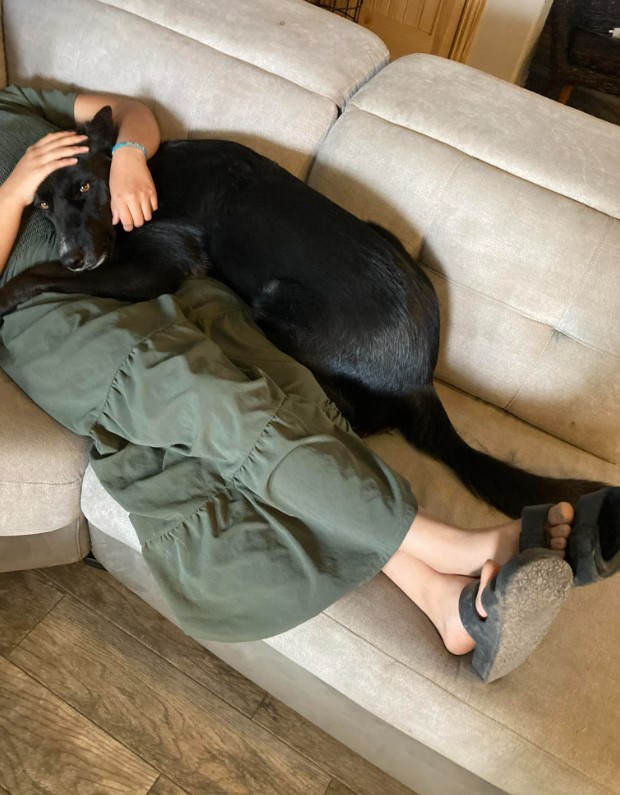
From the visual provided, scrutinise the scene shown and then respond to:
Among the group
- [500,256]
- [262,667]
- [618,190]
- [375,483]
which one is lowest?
[262,667]

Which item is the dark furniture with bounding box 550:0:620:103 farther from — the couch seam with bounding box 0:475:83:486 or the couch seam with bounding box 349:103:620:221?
the couch seam with bounding box 0:475:83:486

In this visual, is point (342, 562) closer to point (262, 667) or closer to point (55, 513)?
point (262, 667)

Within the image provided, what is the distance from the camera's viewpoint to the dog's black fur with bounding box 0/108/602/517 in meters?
1.22

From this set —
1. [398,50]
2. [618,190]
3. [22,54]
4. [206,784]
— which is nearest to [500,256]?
[618,190]

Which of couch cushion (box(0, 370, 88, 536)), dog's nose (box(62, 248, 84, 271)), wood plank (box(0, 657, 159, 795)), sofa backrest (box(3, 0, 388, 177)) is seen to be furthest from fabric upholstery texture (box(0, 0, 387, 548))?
wood plank (box(0, 657, 159, 795))

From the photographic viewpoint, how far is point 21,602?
4.58 ft

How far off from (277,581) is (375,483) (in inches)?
8.5

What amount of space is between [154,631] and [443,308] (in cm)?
98

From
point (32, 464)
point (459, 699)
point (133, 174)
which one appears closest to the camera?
point (459, 699)

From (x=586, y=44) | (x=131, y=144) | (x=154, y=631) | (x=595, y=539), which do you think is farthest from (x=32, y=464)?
(x=586, y=44)

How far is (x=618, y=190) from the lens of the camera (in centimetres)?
128

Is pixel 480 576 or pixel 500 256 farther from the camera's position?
pixel 500 256

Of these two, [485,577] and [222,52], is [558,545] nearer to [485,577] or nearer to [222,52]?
[485,577]

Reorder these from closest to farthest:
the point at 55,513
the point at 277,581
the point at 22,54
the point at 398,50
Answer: the point at 277,581 → the point at 55,513 → the point at 22,54 → the point at 398,50
